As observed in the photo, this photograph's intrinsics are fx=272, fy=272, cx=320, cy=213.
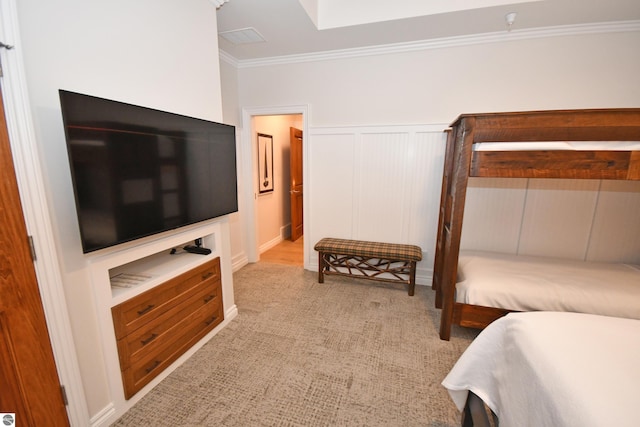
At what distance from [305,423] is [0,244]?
1.67 meters

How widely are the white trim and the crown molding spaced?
2461 mm

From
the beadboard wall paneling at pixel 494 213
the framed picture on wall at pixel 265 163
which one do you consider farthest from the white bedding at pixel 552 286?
the framed picture on wall at pixel 265 163

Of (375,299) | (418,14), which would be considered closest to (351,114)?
(418,14)

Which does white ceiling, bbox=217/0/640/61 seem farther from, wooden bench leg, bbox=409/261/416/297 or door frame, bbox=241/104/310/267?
wooden bench leg, bbox=409/261/416/297

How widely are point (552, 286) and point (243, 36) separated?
3.53 meters

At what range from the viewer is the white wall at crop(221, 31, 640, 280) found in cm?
256

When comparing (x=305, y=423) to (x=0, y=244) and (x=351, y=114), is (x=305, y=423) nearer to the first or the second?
(x=0, y=244)

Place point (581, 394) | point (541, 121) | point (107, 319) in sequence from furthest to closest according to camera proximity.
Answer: point (541, 121)
point (107, 319)
point (581, 394)

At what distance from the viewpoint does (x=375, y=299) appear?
294cm

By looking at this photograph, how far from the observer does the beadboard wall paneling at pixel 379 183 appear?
3.10 metres

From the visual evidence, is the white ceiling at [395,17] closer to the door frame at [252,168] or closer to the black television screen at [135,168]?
the door frame at [252,168]

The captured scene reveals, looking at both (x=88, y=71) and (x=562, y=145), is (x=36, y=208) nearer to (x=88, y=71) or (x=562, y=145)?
(x=88, y=71)

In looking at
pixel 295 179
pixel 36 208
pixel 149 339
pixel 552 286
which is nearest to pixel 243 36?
pixel 295 179

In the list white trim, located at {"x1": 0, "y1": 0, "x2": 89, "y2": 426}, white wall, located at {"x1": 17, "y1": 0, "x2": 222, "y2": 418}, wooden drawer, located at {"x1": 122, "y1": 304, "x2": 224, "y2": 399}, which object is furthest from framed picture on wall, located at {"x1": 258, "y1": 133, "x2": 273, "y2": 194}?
white trim, located at {"x1": 0, "y1": 0, "x2": 89, "y2": 426}
